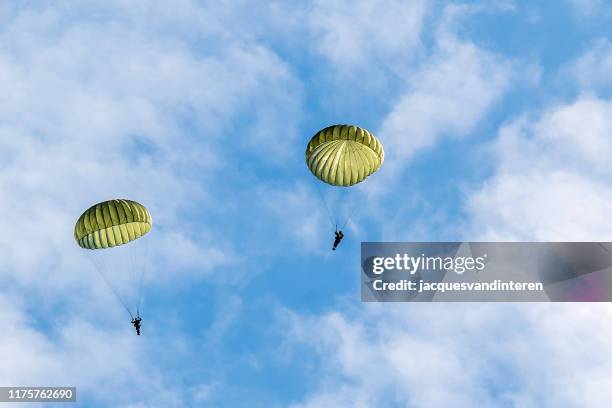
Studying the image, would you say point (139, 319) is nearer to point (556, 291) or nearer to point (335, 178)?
point (335, 178)

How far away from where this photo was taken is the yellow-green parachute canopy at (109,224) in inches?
3314

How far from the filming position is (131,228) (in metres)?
85.6

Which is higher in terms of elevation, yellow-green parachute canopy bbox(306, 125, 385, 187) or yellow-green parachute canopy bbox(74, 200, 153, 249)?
yellow-green parachute canopy bbox(306, 125, 385, 187)

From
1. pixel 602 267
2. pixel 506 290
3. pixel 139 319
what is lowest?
pixel 139 319

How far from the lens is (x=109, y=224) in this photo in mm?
84188

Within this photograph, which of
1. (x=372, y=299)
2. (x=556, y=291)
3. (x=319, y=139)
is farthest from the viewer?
(x=556, y=291)

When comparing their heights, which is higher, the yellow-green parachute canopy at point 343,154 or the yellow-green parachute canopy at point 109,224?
the yellow-green parachute canopy at point 343,154

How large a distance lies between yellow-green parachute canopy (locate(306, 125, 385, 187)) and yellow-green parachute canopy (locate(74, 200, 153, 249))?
45.8 feet

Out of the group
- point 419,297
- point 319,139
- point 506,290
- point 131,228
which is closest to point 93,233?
point 131,228

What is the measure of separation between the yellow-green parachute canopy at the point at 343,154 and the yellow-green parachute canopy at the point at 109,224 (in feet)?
45.8

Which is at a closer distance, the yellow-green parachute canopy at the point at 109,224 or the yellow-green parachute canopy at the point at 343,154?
the yellow-green parachute canopy at the point at 343,154

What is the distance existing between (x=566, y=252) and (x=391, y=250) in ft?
63.5

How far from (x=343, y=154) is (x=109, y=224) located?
18.3 meters

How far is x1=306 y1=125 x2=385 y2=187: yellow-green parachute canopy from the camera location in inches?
3282
